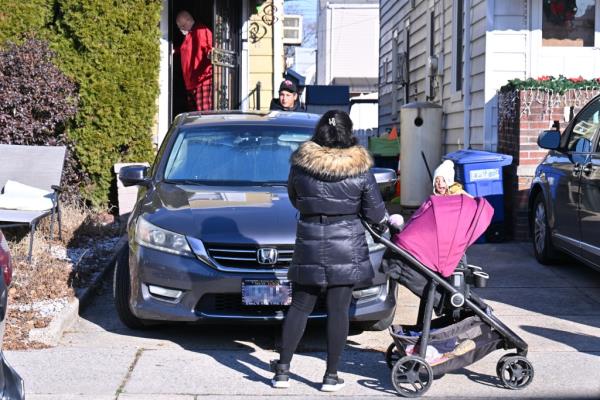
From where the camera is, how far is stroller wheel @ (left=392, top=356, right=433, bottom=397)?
17.2 feet

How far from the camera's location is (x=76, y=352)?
611cm

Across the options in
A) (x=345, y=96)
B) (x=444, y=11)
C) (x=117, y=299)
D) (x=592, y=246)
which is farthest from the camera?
(x=345, y=96)

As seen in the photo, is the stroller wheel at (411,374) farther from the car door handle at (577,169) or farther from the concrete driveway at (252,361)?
the car door handle at (577,169)

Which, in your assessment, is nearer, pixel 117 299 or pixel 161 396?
pixel 161 396

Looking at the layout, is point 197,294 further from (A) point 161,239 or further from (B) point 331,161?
(B) point 331,161

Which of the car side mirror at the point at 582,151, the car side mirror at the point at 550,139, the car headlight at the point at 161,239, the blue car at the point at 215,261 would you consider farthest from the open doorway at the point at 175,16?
the car headlight at the point at 161,239

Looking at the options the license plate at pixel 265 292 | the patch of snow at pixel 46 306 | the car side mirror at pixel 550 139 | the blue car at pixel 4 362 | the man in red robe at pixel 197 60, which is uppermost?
the man in red robe at pixel 197 60

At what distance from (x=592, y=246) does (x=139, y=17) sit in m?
6.17

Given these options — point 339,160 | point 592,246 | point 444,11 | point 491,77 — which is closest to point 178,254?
point 339,160

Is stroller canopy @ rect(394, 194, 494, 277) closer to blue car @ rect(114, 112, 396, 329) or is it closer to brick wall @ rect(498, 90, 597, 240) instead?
blue car @ rect(114, 112, 396, 329)

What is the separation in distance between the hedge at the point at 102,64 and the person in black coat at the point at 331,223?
6.06 m

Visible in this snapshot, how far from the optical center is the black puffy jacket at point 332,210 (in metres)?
5.18

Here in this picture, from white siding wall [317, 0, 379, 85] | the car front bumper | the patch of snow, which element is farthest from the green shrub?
white siding wall [317, 0, 379, 85]

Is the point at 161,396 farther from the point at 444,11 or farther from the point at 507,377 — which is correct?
the point at 444,11
